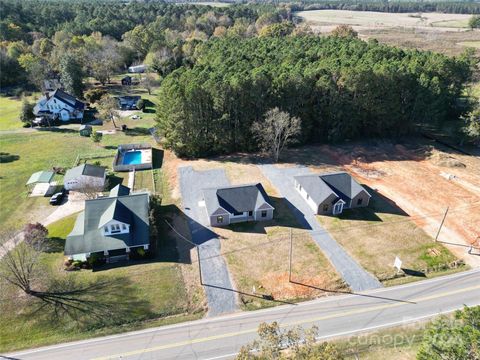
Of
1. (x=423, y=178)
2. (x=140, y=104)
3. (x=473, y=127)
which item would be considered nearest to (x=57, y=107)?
(x=140, y=104)

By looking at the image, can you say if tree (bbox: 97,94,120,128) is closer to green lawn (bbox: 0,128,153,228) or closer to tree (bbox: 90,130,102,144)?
green lawn (bbox: 0,128,153,228)

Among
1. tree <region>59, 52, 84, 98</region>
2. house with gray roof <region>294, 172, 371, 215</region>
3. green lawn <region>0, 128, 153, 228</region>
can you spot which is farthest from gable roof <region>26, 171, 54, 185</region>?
tree <region>59, 52, 84, 98</region>

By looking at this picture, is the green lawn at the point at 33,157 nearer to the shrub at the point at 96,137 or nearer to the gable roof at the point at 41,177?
the shrub at the point at 96,137

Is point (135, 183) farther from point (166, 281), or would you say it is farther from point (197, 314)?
point (197, 314)

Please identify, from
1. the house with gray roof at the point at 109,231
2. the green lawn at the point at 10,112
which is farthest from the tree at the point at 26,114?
the house with gray roof at the point at 109,231

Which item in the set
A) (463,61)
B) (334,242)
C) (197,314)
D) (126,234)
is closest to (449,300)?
(334,242)
